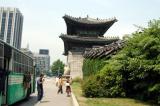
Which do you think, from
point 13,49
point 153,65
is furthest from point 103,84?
point 13,49

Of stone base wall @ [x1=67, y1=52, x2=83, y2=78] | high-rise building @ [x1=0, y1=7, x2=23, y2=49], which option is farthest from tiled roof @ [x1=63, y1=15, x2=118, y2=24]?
high-rise building @ [x1=0, y1=7, x2=23, y2=49]

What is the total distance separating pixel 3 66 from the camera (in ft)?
44.2

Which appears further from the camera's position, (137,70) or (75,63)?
(75,63)

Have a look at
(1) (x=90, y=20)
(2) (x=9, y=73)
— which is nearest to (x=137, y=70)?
(2) (x=9, y=73)

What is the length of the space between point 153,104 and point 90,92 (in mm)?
5699

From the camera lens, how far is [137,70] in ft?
60.3

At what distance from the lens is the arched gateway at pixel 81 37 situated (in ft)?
188

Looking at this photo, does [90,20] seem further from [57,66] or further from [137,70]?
[57,66]

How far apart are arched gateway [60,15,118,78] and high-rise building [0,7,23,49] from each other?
9298cm

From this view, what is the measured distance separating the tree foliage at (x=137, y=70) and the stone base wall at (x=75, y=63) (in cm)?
3431

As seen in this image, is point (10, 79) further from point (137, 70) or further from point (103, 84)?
point (103, 84)

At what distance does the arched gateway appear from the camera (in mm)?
57406

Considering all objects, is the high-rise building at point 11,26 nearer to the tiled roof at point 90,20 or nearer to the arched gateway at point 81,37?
the tiled roof at point 90,20

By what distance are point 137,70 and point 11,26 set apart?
470ft
